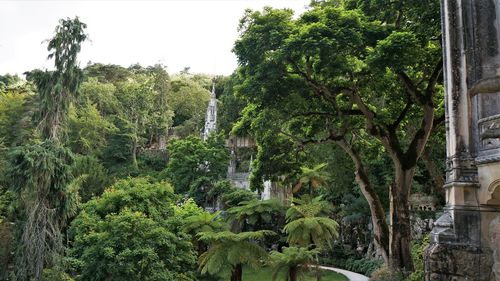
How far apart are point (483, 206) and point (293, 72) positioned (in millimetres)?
7123

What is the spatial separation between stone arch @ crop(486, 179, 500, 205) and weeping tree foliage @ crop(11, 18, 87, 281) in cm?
1151

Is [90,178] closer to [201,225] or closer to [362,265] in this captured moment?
[201,225]

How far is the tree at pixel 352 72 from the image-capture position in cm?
1139

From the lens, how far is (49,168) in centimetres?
1266

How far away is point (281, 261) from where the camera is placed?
14.8 m

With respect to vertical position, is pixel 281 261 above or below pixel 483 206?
below

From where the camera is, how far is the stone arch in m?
7.42

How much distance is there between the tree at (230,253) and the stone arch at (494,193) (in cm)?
830

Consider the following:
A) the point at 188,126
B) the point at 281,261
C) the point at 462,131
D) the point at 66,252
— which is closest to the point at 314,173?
the point at 281,261

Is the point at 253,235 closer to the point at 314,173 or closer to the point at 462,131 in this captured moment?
the point at 462,131

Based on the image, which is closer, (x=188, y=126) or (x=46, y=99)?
(x=46, y=99)

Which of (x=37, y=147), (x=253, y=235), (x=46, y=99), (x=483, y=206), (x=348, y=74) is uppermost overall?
(x=348, y=74)

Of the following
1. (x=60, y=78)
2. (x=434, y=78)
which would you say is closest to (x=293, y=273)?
(x=434, y=78)

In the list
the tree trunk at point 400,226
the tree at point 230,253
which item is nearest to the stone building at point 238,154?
the tree at point 230,253
